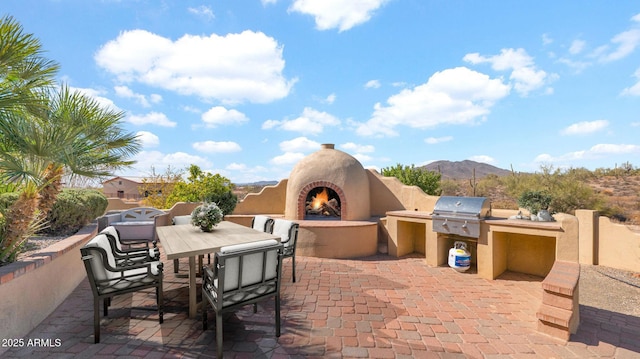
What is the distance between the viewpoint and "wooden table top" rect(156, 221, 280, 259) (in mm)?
3867

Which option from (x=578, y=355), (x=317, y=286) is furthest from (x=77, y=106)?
(x=578, y=355)

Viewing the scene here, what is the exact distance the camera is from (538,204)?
600 centimetres

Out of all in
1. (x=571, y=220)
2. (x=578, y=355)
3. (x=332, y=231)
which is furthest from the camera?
(x=332, y=231)

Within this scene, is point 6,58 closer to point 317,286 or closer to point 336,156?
point 317,286

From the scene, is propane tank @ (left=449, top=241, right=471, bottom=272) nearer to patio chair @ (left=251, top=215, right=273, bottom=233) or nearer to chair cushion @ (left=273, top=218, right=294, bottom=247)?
chair cushion @ (left=273, top=218, right=294, bottom=247)

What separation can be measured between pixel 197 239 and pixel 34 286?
2.21 meters

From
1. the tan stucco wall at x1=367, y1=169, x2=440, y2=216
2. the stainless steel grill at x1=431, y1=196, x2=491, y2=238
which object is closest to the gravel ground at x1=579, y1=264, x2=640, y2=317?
the stainless steel grill at x1=431, y1=196, x2=491, y2=238

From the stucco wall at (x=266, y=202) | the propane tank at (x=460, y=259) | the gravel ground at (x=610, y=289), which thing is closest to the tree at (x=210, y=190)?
the stucco wall at (x=266, y=202)

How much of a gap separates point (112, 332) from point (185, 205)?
24.2 ft

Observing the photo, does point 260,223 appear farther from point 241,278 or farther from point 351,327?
point 351,327

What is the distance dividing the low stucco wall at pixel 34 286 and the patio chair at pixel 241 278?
2.30 m

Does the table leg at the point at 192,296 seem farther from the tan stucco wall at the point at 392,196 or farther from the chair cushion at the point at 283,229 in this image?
the tan stucco wall at the point at 392,196

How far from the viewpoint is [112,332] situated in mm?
3713

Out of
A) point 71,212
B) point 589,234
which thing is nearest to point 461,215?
point 589,234
